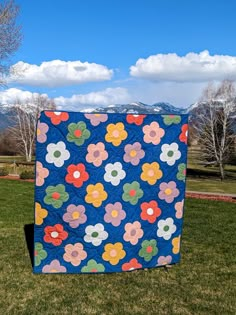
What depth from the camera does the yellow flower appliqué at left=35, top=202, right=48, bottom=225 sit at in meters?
6.72

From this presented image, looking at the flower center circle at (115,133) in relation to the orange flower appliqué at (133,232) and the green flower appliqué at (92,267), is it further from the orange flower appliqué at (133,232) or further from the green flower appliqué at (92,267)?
the green flower appliqué at (92,267)

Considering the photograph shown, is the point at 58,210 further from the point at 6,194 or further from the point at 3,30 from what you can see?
the point at 3,30

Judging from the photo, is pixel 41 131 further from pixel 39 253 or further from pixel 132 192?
pixel 39 253

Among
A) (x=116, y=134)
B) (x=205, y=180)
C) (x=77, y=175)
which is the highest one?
(x=116, y=134)

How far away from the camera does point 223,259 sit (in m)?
8.20

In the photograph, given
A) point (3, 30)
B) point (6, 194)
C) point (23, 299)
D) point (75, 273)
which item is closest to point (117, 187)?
point (75, 273)

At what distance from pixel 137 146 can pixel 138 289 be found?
2292 mm

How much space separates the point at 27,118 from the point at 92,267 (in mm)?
66326

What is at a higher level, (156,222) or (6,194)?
(156,222)

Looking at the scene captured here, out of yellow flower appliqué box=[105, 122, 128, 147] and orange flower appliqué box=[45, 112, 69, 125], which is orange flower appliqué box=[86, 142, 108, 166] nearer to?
yellow flower appliqué box=[105, 122, 128, 147]

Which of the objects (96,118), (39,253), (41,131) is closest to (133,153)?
(96,118)

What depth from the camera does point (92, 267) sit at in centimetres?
707

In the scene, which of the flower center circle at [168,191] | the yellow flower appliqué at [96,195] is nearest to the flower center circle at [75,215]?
the yellow flower appliqué at [96,195]

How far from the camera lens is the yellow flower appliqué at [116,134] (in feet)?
22.6
